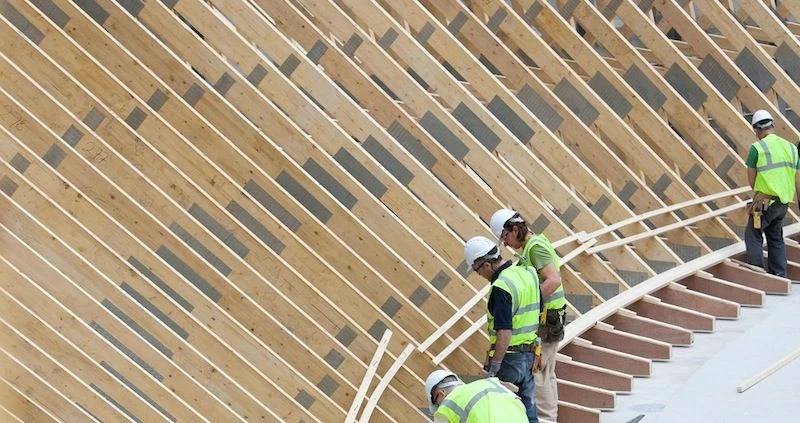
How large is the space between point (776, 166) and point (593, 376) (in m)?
2.97

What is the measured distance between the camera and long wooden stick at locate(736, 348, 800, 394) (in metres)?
10.9

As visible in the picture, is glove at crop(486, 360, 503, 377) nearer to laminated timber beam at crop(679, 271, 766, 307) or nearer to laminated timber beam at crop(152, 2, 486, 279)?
laminated timber beam at crop(152, 2, 486, 279)

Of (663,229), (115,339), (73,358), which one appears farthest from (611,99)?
(73,358)

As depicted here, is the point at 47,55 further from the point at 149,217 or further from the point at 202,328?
Result: the point at 202,328

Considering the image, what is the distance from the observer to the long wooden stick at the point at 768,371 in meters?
10.9

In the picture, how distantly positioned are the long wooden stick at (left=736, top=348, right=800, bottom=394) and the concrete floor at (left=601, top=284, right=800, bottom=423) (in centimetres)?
3

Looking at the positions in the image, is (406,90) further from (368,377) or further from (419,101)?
(368,377)

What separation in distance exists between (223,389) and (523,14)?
231 inches

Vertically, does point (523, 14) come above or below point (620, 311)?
above

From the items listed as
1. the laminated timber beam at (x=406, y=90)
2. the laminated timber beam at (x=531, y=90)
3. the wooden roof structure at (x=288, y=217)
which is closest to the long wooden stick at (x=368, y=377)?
the wooden roof structure at (x=288, y=217)

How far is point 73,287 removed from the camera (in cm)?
923

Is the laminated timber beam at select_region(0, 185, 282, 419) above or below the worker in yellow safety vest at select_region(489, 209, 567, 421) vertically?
below

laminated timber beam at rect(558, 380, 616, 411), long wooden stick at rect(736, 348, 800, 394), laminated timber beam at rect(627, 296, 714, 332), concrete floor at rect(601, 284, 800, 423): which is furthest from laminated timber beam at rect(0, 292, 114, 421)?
laminated timber beam at rect(627, 296, 714, 332)

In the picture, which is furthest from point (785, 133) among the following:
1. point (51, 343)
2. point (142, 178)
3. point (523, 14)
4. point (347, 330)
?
point (51, 343)
